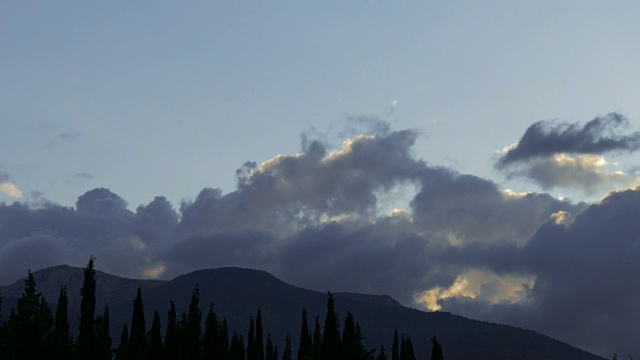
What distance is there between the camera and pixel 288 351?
148 m

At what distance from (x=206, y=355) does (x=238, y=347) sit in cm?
1974

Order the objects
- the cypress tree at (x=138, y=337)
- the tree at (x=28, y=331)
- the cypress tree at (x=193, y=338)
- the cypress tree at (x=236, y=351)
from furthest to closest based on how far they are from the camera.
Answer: the cypress tree at (x=236, y=351) < the cypress tree at (x=193, y=338) < the cypress tree at (x=138, y=337) < the tree at (x=28, y=331)

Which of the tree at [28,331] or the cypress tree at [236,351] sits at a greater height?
the cypress tree at [236,351]

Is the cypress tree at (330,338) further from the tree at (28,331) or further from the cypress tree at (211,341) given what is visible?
the cypress tree at (211,341)

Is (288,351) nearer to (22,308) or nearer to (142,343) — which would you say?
(142,343)

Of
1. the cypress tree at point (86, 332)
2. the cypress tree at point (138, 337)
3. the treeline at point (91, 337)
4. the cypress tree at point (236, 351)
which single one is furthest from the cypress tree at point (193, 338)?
the cypress tree at point (86, 332)

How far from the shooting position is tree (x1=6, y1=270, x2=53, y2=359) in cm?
8358

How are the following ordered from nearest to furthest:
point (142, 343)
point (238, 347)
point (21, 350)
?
1. point (21, 350)
2. point (142, 343)
3. point (238, 347)

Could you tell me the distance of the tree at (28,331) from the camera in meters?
83.6

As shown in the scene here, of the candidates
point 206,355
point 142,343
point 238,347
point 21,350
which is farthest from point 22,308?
point 238,347

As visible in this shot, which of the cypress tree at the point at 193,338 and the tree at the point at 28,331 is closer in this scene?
the tree at the point at 28,331

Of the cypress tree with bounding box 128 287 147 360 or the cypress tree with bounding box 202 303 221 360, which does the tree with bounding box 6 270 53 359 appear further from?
the cypress tree with bounding box 202 303 221 360

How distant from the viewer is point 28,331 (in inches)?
3312

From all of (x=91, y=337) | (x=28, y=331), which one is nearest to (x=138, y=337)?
(x=91, y=337)
